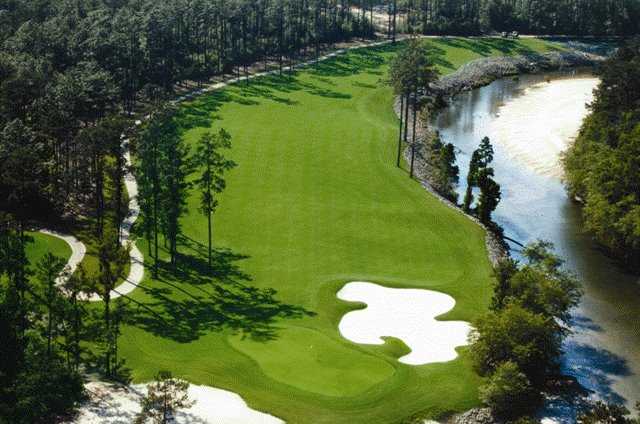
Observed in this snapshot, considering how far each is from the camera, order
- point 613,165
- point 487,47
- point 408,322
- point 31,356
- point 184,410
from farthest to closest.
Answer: point 487,47 → point 613,165 → point 408,322 → point 184,410 → point 31,356

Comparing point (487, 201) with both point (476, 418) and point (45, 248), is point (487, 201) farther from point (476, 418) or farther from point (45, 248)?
point (45, 248)

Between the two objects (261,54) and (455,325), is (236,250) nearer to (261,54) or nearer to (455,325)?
(455,325)

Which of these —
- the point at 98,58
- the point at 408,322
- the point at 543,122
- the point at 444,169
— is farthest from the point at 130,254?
the point at 543,122

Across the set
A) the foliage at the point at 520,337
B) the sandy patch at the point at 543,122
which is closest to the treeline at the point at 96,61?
the foliage at the point at 520,337

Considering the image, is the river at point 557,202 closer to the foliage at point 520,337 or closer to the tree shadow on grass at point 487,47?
the foliage at point 520,337

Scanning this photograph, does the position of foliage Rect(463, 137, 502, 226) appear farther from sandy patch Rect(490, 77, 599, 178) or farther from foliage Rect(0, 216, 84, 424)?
foliage Rect(0, 216, 84, 424)

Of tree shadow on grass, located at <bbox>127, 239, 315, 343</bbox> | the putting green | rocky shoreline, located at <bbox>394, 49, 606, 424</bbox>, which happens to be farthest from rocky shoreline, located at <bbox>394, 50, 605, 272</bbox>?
the putting green
